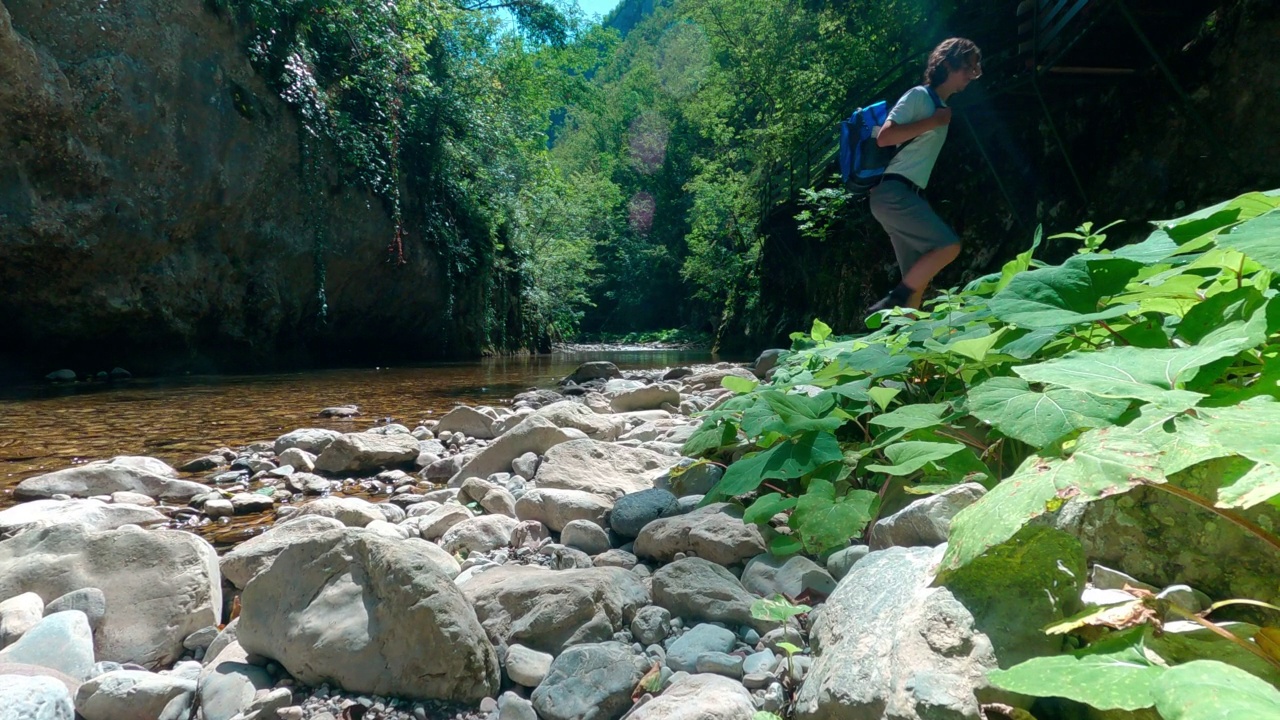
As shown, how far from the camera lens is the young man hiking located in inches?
141

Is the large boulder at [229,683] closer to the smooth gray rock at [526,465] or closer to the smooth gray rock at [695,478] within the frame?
the smooth gray rock at [695,478]

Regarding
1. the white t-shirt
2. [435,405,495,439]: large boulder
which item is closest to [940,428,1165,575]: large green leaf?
the white t-shirt

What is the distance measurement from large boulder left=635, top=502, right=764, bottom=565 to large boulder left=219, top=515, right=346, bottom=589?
2.66 ft

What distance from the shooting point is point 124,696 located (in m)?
1.14

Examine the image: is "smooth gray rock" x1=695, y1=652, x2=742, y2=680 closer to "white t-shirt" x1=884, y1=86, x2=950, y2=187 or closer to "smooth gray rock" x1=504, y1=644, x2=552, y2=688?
"smooth gray rock" x1=504, y1=644, x2=552, y2=688

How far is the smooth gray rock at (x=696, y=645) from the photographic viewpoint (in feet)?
3.95

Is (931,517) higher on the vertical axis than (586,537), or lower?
higher

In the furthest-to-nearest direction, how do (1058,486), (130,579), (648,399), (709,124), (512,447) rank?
(709,124)
(648,399)
(512,447)
(130,579)
(1058,486)

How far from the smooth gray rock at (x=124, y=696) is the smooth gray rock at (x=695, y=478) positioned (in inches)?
57.3

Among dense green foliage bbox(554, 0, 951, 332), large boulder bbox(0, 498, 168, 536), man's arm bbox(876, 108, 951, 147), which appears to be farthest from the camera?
dense green foliage bbox(554, 0, 951, 332)

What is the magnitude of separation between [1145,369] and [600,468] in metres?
1.97

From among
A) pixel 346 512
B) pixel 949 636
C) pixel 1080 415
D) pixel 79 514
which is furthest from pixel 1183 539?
pixel 79 514

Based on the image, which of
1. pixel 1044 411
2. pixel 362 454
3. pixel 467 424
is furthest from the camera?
pixel 467 424

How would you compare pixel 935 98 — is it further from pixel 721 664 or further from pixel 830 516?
pixel 721 664
